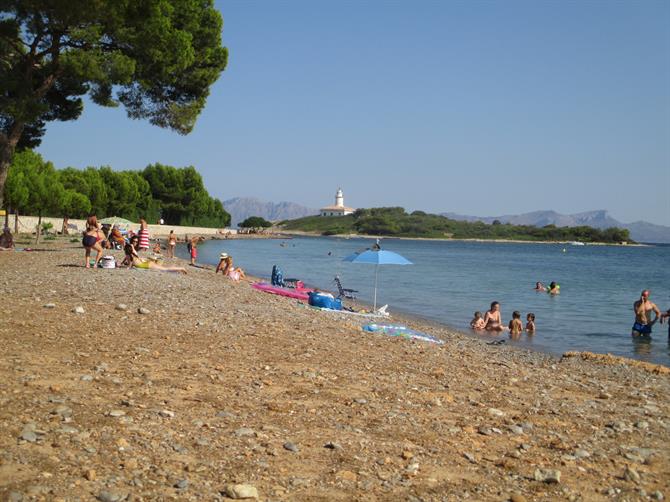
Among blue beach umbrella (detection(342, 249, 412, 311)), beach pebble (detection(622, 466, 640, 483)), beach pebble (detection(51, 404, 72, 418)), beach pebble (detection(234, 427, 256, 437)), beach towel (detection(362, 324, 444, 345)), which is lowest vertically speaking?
beach towel (detection(362, 324, 444, 345))

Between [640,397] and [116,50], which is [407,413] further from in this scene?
[116,50]

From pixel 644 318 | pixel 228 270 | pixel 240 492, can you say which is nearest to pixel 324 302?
pixel 228 270

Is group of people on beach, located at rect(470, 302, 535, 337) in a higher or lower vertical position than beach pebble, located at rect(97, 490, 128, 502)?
lower

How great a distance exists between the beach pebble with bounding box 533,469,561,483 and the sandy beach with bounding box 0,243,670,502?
15 mm

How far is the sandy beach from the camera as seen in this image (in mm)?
4398

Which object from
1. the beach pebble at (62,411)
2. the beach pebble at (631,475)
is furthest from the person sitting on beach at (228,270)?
the beach pebble at (631,475)

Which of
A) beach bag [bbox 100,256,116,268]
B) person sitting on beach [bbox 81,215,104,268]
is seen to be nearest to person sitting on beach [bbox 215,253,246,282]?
beach bag [bbox 100,256,116,268]

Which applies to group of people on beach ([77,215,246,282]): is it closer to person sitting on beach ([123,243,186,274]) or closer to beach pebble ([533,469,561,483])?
person sitting on beach ([123,243,186,274])

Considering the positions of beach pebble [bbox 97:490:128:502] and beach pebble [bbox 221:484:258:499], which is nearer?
beach pebble [bbox 97:490:128:502]

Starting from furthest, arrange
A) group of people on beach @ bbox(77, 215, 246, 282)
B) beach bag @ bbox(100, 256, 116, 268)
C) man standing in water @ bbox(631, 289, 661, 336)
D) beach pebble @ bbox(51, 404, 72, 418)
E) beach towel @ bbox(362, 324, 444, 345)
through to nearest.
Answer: beach bag @ bbox(100, 256, 116, 268), man standing in water @ bbox(631, 289, 661, 336), group of people on beach @ bbox(77, 215, 246, 282), beach towel @ bbox(362, 324, 444, 345), beach pebble @ bbox(51, 404, 72, 418)

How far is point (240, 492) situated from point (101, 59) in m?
17.4

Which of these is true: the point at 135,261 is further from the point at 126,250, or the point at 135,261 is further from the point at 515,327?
the point at 515,327

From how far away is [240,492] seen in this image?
4121 millimetres

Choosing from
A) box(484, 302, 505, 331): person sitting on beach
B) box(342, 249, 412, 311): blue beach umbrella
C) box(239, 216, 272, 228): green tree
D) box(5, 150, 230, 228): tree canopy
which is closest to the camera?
box(342, 249, 412, 311): blue beach umbrella
